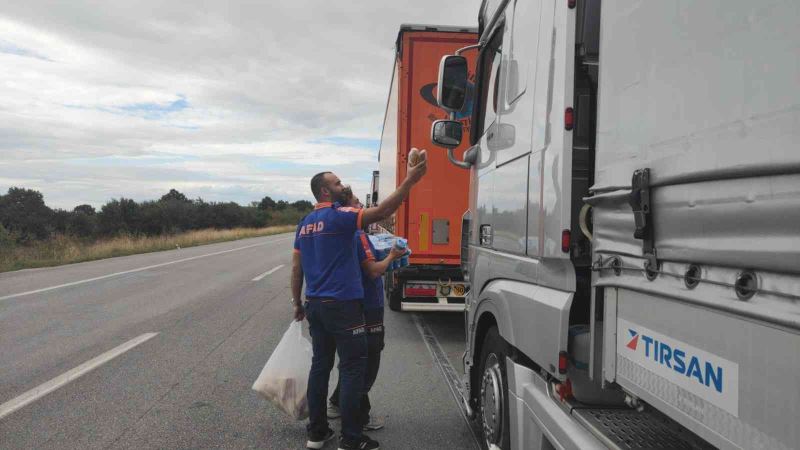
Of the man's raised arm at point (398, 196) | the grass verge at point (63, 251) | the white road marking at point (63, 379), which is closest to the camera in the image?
the man's raised arm at point (398, 196)

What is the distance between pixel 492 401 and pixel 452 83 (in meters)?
2.02

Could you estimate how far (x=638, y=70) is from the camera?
1916mm

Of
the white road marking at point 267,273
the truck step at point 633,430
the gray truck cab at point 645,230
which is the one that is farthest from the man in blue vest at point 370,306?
the white road marking at point 267,273

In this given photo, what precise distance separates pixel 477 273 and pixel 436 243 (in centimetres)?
368

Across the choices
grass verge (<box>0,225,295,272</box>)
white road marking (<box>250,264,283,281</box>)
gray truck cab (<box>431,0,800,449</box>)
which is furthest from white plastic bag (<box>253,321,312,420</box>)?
grass verge (<box>0,225,295,272</box>)

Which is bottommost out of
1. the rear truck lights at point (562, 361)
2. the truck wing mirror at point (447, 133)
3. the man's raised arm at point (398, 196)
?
the rear truck lights at point (562, 361)

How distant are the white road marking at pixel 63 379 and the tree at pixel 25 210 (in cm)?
4341

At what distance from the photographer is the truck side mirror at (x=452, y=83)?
3.79m

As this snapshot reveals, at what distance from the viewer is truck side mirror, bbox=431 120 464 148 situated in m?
4.03

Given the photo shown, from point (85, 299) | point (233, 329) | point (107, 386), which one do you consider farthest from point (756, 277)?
point (85, 299)

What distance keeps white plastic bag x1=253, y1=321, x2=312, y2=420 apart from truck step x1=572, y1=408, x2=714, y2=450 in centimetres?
233

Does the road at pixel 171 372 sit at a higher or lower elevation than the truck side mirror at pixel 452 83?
lower

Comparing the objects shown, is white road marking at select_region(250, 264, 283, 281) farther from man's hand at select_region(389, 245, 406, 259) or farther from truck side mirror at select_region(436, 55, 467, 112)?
truck side mirror at select_region(436, 55, 467, 112)

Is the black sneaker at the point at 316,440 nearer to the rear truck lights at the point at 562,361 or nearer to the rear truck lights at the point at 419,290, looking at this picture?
the rear truck lights at the point at 562,361
